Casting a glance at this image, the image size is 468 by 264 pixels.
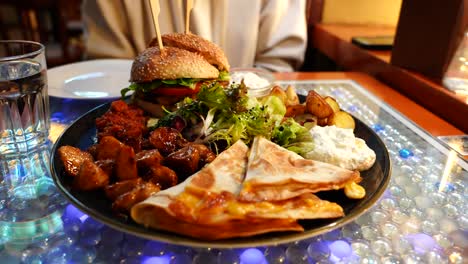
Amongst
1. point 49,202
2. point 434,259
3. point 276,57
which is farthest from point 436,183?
point 276,57

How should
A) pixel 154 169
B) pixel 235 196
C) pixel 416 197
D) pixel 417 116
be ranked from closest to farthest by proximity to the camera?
pixel 235 196, pixel 154 169, pixel 416 197, pixel 417 116

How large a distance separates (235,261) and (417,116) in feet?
5.38

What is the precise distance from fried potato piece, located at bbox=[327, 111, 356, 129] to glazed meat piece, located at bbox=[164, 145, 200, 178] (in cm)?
74

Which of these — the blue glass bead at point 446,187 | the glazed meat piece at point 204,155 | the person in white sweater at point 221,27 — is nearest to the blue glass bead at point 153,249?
the glazed meat piece at point 204,155

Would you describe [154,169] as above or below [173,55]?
below

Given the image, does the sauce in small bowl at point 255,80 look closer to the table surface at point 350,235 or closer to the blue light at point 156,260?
the table surface at point 350,235

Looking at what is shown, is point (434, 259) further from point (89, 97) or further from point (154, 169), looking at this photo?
point (89, 97)

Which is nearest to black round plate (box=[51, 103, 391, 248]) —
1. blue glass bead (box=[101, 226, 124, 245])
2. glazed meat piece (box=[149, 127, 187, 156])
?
blue glass bead (box=[101, 226, 124, 245])

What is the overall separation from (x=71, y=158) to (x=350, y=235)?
3.40ft

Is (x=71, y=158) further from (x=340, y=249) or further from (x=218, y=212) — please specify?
(x=340, y=249)

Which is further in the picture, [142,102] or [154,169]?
[142,102]

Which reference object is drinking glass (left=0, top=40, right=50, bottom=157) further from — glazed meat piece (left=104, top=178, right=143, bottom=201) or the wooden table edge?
the wooden table edge

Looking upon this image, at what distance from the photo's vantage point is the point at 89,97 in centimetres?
218

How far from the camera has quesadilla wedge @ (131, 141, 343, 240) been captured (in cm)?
107
